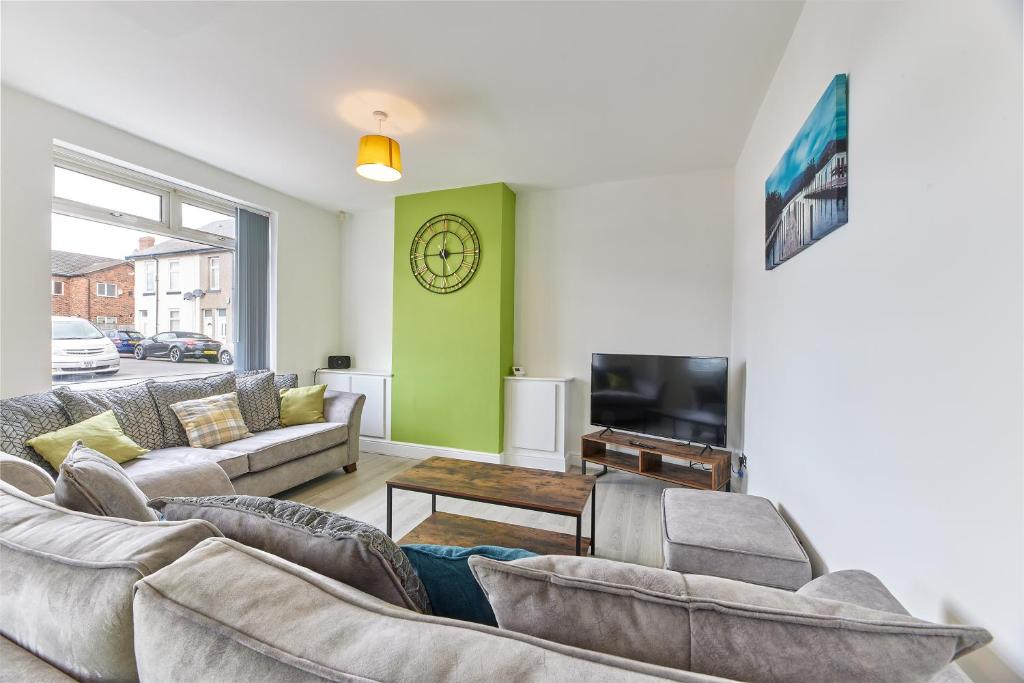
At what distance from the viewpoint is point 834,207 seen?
1237mm

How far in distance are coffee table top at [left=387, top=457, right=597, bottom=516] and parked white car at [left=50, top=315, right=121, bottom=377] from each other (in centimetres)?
251

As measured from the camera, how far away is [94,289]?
275 centimetres

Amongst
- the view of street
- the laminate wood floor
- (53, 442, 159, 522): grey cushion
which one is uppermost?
the view of street

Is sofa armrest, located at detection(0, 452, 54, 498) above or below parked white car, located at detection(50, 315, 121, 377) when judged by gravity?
below

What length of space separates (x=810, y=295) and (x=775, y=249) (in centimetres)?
50

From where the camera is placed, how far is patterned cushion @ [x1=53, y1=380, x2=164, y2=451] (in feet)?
7.43

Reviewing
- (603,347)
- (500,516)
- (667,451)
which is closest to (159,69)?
(500,516)

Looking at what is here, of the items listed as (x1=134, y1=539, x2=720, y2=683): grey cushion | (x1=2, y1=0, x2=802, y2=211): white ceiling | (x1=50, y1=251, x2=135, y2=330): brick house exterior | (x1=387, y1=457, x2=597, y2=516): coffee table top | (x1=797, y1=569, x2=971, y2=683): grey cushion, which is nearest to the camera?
(x1=134, y1=539, x2=720, y2=683): grey cushion

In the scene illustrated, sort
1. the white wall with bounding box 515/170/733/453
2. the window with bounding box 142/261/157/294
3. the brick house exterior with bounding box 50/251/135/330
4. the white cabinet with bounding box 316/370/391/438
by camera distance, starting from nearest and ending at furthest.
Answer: the brick house exterior with bounding box 50/251/135/330 → the window with bounding box 142/261/157/294 → the white wall with bounding box 515/170/733/453 → the white cabinet with bounding box 316/370/391/438

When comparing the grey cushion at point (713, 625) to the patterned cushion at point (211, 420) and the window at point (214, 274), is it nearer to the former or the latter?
the patterned cushion at point (211, 420)

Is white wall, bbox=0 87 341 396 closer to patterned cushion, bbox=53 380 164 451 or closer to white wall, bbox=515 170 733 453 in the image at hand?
patterned cushion, bbox=53 380 164 451

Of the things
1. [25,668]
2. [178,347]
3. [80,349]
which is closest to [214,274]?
[178,347]

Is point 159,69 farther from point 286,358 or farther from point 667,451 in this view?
point 667,451

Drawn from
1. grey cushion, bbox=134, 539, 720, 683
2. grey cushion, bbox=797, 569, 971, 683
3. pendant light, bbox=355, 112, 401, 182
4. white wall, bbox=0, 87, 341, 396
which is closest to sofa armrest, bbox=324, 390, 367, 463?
white wall, bbox=0, 87, 341, 396
